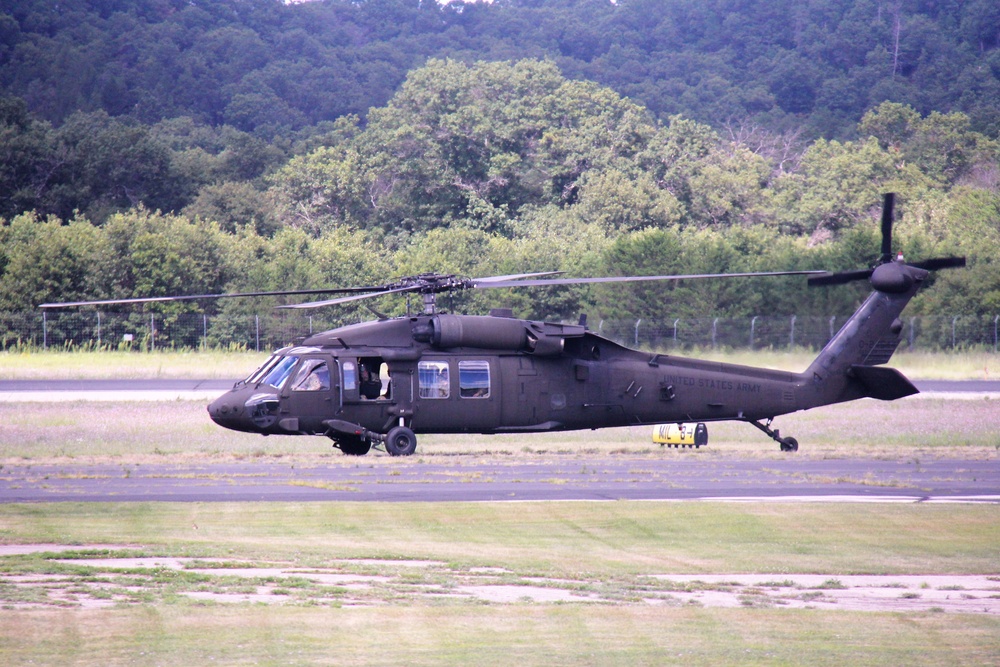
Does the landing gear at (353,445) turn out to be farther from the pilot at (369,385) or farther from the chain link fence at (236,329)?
the chain link fence at (236,329)

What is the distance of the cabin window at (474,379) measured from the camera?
23.6m

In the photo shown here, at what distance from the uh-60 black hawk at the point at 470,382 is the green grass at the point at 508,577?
4564mm

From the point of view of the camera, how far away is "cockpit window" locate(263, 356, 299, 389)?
23047 millimetres

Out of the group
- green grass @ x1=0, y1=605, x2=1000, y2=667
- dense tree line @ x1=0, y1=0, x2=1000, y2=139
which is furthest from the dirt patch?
dense tree line @ x1=0, y1=0, x2=1000, y2=139

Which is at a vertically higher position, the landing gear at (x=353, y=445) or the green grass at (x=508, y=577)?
the landing gear at (x=353, y=445)

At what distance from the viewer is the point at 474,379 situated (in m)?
23.7

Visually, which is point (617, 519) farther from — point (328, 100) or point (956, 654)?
point (328, 100)

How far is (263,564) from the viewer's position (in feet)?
45.8

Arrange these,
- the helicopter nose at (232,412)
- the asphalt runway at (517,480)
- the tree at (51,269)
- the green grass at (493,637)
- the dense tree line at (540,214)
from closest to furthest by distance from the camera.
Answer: the green grass at (493,637)
the asphalt runway at (517,480)
the helicopter nose at (232,412)
the tree at (51,269)
the dense tree line at (540,214)

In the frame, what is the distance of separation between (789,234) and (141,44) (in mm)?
122326

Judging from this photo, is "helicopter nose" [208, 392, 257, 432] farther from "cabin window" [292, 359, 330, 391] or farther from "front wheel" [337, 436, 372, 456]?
"front wheel" [337, 436, 372, 456]

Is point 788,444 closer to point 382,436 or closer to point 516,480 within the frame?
point 516,480

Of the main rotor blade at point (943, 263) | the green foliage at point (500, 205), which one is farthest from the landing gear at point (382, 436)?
the green foliage at point (500, 205)

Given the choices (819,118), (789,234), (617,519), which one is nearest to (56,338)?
(617,519)
